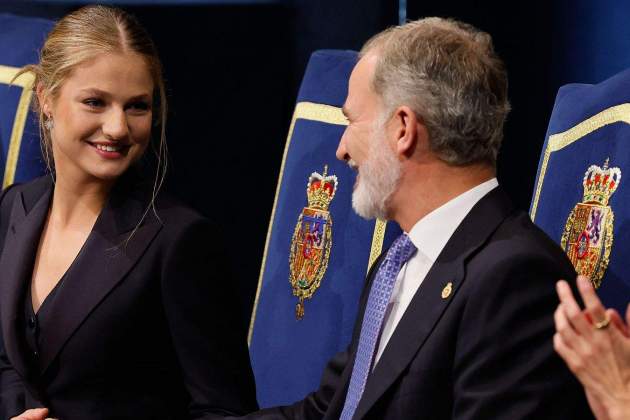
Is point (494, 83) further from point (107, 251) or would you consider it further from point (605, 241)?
point (107, 251)

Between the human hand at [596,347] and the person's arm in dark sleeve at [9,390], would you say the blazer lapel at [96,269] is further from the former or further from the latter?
the human hand at [596,347]

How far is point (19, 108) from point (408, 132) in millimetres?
1374

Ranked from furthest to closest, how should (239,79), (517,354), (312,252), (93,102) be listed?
(239,79) < (312,252) < (93,102) < (517,354)

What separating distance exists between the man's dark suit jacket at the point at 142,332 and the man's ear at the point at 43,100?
0.73ft

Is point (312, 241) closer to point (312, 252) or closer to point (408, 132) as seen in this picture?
point (312, 252)

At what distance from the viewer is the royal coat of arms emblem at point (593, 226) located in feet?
5.80

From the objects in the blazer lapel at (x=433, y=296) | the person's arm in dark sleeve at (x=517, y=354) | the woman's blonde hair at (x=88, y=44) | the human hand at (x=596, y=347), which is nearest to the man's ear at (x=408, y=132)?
the blazer lapel at (x=433, y=296)

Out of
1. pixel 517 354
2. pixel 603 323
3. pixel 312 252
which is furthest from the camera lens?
pixel 312 252

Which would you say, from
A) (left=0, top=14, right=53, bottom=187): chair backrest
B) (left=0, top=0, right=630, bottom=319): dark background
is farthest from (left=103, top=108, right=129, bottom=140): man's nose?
(left=0, top=0, right=630, bottom=319): dark background

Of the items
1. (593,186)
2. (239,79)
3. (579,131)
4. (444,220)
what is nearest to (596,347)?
(444,220)

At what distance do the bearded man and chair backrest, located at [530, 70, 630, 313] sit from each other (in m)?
0.18

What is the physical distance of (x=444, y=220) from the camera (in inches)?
66.3

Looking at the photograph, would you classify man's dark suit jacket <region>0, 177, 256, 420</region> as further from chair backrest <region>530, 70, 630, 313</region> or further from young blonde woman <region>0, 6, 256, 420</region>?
chair backrest <region>530, 70, 630, 313</region>

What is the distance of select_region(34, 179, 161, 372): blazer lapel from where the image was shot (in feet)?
6.61
